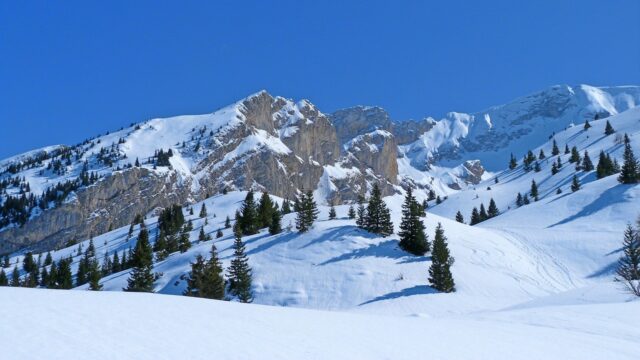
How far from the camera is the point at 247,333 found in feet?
46.1

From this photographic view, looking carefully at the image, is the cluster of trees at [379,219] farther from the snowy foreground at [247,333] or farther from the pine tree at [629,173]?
the pine tree at [629,173]

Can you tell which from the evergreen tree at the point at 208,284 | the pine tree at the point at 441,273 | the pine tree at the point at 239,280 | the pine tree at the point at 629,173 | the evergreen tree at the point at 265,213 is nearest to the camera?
the evergreen tree at the point at 208,284

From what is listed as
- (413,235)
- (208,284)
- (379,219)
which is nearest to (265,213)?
(379,219)

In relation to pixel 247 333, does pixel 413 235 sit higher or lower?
higher

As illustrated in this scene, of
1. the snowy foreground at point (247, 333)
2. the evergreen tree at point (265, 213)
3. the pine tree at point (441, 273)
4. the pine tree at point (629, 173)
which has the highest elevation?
the pine tree at point (629, 173)

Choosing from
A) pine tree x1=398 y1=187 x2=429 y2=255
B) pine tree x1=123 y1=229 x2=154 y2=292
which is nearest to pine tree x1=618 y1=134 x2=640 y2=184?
pine tree x1=398 y1=187 x2=429 y2=255

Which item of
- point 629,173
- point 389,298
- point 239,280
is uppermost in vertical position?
point 629,173

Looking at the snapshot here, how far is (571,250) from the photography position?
67625mm

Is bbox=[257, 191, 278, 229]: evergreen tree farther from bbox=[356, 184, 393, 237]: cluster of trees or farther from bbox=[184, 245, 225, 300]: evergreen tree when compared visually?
bbox=[184, 245, 225, 300]: evergreen tree

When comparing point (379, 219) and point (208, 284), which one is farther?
point (379, 219)

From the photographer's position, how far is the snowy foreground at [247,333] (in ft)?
38.2

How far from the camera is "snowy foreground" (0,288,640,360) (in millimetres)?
11641

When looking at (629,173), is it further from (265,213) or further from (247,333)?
(247,333)

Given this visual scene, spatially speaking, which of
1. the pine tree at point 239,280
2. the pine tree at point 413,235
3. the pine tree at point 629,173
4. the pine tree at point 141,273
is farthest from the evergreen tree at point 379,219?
the pine tree at point 629,173
